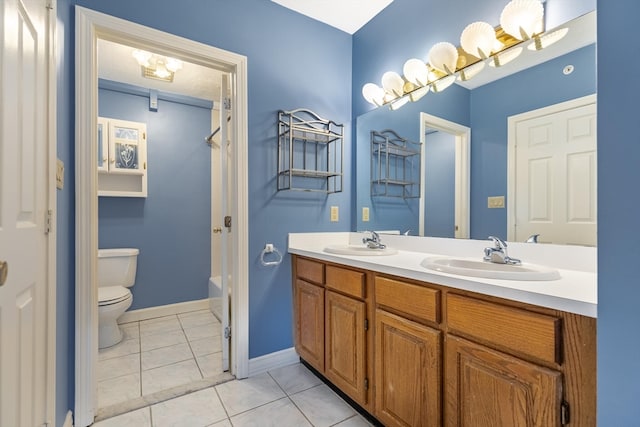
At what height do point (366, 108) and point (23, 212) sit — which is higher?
point (366, 108)

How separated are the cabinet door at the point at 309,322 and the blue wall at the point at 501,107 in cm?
97

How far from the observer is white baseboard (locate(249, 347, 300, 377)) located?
1.87 meters

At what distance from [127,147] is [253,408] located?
248 cm

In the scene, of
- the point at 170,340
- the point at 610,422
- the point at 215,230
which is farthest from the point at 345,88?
the point at 170,340

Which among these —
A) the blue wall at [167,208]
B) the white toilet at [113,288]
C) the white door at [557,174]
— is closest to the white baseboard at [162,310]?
the blue wall at [167,208]

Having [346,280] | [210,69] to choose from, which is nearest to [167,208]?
[210,69]

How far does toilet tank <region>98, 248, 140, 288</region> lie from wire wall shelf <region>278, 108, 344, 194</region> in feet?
5.54

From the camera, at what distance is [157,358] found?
82.5 inches

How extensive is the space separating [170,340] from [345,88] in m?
2.51

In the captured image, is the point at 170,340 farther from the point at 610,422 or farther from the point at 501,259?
the point at 610,422

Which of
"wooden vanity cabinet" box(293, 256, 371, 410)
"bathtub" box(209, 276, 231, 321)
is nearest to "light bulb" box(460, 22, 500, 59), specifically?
"wooden vanity cabinet" box(293, 256, 371, 410)

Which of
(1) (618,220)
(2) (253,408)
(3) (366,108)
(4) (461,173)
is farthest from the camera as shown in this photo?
(3) (366,108)

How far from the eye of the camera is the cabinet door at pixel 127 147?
2.63m

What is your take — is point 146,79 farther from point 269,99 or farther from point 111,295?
point 111,295
